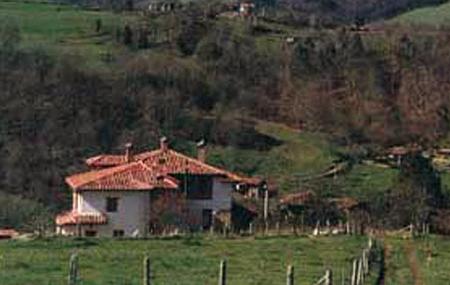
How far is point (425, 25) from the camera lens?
95500 mm

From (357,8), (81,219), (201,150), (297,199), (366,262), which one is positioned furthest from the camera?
(357,8)

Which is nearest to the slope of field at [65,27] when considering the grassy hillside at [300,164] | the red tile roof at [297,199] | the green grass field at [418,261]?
the grassy hillside at [300,164]

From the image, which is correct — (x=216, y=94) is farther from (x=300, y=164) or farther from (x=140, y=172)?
(x=140, y=172)

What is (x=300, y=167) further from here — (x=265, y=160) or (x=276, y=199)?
(x=276, y=199)

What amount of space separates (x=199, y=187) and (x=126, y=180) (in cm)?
336

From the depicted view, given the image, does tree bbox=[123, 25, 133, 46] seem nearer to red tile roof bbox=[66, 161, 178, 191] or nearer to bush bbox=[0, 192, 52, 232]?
bush bbox=[0, 192, 52, 232]

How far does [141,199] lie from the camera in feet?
143

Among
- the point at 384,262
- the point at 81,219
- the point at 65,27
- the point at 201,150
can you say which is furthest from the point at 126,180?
the point at 65,27

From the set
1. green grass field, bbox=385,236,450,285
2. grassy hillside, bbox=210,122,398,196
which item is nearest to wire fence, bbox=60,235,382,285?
green grass field, bbox=385,236,450,285

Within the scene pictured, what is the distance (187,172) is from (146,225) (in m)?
4.46

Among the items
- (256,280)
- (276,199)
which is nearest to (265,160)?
(276,199)

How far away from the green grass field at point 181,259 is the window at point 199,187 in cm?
1259

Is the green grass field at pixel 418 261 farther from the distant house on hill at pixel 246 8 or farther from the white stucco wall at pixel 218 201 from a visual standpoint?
the distant house on hill at pixel 246 8

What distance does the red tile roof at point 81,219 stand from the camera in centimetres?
4204
